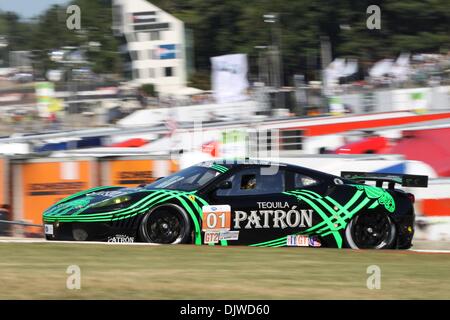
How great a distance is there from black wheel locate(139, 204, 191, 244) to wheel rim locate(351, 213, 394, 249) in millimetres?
2066

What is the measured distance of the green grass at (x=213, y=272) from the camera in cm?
624

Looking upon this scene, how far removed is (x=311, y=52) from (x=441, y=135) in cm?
5368

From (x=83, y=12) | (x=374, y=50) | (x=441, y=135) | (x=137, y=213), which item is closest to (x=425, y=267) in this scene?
(x=137, y=213)

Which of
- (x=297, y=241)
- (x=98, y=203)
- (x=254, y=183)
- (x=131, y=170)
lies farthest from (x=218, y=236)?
(x=131, y=170)

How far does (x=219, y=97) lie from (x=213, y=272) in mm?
27259

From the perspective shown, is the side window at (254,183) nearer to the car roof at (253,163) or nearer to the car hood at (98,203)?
the car roof at (253,163)

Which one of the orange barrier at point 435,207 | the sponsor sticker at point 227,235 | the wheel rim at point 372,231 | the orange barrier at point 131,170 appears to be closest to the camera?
the sponsor sticker at point 227,235

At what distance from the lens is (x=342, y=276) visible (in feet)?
24.3

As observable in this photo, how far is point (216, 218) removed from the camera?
10086mm

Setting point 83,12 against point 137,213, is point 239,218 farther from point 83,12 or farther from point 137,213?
point 83,12

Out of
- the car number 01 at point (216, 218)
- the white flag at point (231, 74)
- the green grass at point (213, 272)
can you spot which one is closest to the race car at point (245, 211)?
the car number 01 at point (216, 218)

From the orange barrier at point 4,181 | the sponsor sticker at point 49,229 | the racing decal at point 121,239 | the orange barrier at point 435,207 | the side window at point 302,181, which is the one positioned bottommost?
the orange barrier at point 435,207

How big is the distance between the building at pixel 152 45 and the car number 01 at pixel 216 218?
50.2 meters

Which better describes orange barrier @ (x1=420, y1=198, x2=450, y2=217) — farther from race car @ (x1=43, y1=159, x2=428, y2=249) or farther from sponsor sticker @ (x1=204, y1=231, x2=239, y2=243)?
sponsor sticker @ (x1=204, y1=231, x2=239, y2=243)
